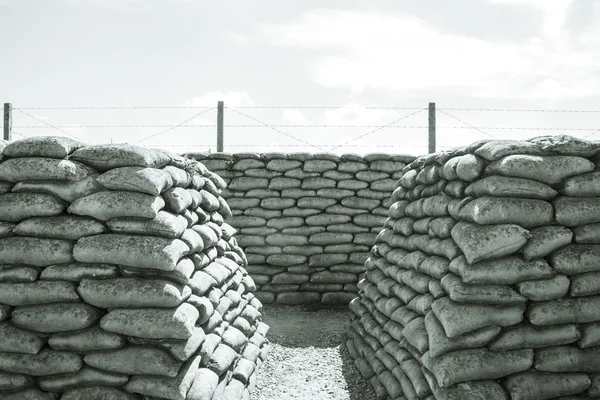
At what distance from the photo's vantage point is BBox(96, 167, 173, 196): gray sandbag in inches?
110

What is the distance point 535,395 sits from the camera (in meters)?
2.52

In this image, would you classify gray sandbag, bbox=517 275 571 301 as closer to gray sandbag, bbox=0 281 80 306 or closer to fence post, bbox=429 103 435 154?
gray sandbag, bbox=0 281 80 306

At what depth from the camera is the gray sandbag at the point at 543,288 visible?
2.62 m

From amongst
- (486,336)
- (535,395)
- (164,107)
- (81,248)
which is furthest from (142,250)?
(164,107)

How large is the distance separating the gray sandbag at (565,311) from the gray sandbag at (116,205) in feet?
6.66

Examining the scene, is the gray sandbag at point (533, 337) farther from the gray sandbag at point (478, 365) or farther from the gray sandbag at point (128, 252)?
the gray sandbag at point (128, 252)

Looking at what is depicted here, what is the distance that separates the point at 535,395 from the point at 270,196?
156 inches

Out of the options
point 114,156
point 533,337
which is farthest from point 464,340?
point 114,156

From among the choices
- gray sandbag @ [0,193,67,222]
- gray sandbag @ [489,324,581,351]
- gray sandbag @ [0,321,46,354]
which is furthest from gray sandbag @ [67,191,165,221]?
gray sandbag @ [489,324,581,351]

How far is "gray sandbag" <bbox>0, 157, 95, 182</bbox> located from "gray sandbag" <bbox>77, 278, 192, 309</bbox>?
1.95 ft

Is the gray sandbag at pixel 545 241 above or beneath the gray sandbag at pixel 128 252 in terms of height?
above

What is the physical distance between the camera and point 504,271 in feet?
8.58

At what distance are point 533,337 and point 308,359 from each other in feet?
7.31

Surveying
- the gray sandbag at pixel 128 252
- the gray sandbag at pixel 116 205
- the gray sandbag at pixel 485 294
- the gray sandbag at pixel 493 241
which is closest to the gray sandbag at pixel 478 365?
the gray sandbag at pixel 485 294
